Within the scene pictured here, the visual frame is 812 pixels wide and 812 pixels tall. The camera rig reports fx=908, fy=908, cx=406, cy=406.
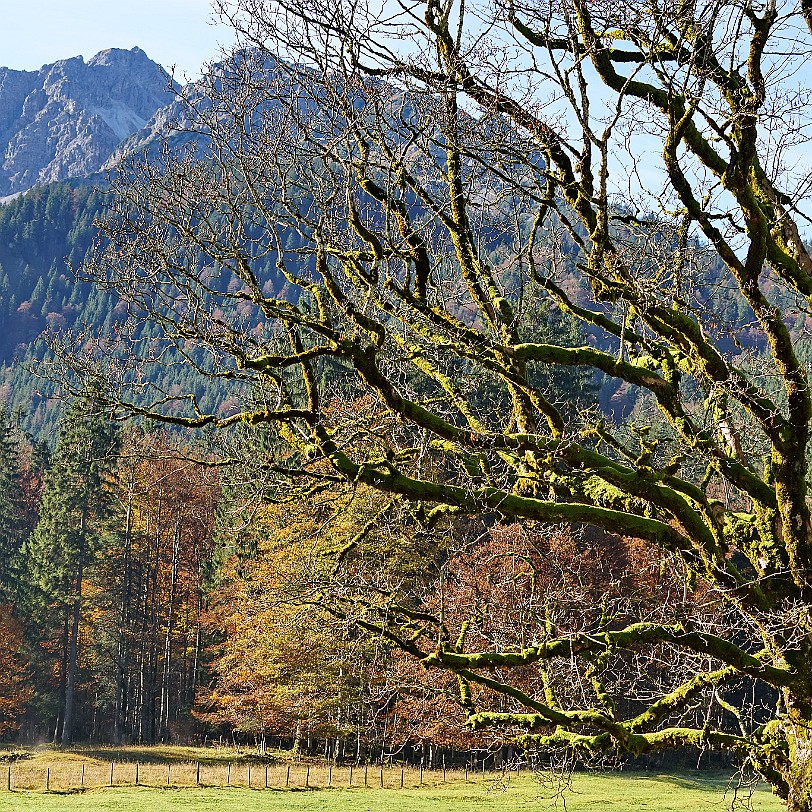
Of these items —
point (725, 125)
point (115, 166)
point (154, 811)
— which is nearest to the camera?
point (725, 125)

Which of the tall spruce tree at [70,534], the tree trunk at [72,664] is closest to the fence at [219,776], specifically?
the tree trunk at [72,664]

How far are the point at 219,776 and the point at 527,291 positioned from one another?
25.0 metres

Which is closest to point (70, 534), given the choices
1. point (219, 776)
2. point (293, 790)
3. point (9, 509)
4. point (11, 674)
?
point (11, 674)

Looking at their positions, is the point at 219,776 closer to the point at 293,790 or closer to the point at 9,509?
the point at 293,790

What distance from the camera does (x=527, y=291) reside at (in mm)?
7234

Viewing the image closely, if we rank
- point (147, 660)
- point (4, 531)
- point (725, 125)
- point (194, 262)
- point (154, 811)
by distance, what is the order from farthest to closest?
point (4, 531)
point (147, 660)
point (154, 811)
point (194, 262)
point (725, 125)

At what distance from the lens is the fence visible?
26.1m

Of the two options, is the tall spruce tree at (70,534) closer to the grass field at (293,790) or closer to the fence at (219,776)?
the grass field at (293,790)

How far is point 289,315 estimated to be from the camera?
6.06 meters

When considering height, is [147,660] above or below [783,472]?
below

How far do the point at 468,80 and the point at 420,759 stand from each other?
95.3 feet

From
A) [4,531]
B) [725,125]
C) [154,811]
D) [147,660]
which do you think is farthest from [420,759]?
[725,125]

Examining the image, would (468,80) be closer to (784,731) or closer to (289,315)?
(289,315)

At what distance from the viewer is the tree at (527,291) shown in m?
5.56
